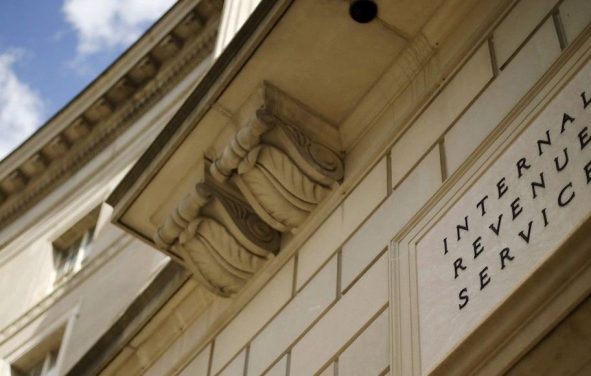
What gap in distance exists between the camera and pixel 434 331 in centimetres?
649

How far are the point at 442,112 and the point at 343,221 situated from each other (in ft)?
3.77

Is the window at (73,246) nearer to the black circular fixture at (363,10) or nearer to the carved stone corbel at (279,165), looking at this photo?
the carved stone corbel at (279,165)

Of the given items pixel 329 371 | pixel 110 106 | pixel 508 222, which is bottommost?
pixel 329 371

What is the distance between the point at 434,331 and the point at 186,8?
53.2 ft

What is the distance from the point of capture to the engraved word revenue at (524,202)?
20.0ft

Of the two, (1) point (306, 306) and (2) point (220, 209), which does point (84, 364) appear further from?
(1) point (306, 306)

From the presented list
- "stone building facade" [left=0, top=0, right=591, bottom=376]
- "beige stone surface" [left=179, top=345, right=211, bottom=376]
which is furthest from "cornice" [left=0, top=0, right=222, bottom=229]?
"beige stone surface" [left=179, top=345, right=211, bottom=376]

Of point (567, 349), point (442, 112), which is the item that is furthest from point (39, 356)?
point (567, 349)

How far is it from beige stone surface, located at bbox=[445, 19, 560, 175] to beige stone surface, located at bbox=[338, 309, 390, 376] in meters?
1.10

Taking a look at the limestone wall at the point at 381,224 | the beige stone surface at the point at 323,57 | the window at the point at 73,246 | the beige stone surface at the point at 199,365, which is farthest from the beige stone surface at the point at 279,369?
the window at the point at 73,246

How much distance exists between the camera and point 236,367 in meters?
9.04

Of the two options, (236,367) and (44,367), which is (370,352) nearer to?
(236,367)

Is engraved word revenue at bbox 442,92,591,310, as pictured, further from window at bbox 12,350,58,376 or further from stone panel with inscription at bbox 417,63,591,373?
window at bbox 12,350,58,376

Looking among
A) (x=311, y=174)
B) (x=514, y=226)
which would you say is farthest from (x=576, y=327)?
(x=311, y=174)
